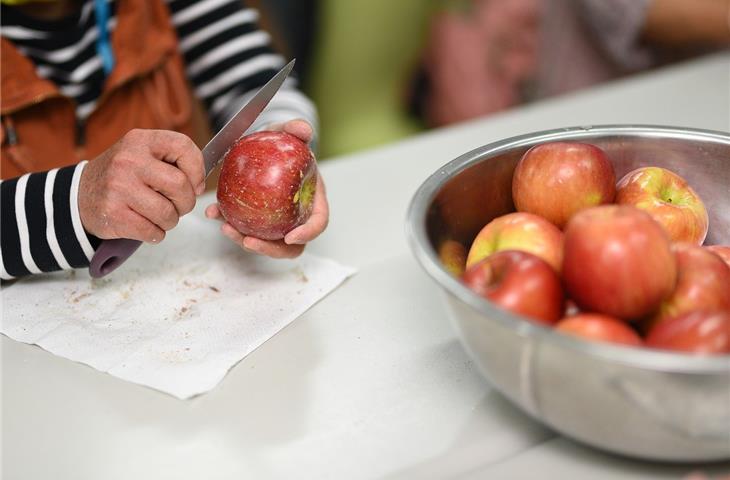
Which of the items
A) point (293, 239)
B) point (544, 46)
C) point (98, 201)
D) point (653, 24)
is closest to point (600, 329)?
point (293, 239)

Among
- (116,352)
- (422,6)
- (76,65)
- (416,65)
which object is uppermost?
(76,65)

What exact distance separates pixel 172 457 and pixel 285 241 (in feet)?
→ 0.84

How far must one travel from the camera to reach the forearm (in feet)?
4.95

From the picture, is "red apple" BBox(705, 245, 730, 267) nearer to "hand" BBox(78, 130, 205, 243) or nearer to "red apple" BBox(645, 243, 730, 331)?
"red apple" BBox(645, 243, 730, 331)

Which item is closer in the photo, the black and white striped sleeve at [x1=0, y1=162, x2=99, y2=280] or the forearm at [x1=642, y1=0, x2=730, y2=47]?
the black and white striped sleeve at [x1=0, y1=162, x2=99, y2=280]

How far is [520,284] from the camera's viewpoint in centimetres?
56

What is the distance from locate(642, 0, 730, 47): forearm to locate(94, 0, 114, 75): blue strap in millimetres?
1027

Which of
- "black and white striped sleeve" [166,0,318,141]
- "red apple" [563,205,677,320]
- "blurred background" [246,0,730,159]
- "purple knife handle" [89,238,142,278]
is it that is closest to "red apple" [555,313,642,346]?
"red apple" [563,205,677,320]

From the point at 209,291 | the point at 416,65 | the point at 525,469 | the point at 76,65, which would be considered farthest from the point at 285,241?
the point at 416,65

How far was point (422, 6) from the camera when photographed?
2.06 metres

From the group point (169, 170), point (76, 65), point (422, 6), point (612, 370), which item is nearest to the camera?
point (612, 370)

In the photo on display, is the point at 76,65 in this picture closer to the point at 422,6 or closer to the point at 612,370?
the point at 612,370

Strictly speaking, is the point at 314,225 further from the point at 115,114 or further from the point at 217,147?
the point at 115,114

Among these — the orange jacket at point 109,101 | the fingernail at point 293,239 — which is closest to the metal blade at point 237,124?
the fingernail at point 293,239
